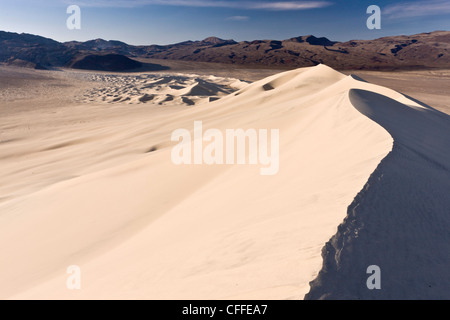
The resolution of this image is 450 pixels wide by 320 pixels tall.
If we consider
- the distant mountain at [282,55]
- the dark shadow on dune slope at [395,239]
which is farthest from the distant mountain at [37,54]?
the dark shadow on dune slope at [395,239]

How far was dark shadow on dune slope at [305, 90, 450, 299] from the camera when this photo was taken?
1.48m

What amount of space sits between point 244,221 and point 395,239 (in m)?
0.95

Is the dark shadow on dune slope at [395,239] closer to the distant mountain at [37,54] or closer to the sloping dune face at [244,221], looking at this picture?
the sloping dune face at [244,221]

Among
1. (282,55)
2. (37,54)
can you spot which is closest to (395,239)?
(282,55)

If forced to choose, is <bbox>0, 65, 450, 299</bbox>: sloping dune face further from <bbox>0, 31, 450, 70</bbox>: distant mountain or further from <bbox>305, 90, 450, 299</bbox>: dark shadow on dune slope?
<bbox>0, 31, 450, 70</bbox>: distant mountain

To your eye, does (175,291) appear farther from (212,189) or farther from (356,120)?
(356,120)

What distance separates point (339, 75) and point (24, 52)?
49.6m

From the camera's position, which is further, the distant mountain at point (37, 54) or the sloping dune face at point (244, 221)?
the distant mountain at point (37, 54)

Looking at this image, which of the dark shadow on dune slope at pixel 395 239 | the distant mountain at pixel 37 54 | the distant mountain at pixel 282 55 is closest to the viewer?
the dark shadow on dune slope at pixel 395 239

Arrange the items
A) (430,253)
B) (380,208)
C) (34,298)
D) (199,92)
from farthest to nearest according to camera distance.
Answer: (199,92)
(34,298)
(380,208)
(430,253)

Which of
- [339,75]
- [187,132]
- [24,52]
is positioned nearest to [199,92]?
[339,75]

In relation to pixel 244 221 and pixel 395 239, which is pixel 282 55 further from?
pixel 395 239

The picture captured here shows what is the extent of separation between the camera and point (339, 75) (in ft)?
41.7

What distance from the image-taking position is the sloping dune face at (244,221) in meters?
1.64
